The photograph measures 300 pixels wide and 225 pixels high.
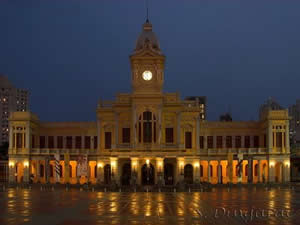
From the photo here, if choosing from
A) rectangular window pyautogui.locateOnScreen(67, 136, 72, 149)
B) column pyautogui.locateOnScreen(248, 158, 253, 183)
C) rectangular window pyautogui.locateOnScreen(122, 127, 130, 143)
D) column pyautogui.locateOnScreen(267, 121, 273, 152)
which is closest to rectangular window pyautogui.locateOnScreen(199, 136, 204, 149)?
column pyautogui.locateOnScreen(248, 158, 253, 183)

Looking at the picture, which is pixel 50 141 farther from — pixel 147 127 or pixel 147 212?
pixel 147 212

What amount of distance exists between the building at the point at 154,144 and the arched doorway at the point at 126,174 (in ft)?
0.50

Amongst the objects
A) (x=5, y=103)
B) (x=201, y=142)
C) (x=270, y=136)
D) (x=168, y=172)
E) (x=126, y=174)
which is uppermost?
(x=5, y=103)

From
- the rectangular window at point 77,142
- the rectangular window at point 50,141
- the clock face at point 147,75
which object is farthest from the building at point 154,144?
the rectangular window at point 50,141

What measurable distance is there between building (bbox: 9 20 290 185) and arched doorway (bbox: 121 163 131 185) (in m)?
0.15

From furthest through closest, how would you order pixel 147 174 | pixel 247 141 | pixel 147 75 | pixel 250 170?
1. pixel 247 141
2. pixel 147 75
3. pixel 250 170
4. pixel 147 174

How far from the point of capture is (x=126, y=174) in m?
85.7

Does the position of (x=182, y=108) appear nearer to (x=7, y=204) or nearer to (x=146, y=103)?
(x=146, y=103)

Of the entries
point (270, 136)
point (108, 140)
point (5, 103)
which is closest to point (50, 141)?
point (108, 140)

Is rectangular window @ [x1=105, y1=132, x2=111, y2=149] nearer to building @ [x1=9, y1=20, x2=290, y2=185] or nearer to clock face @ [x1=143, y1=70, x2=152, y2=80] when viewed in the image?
building @ [x1=9, y1=20, x2=290, y2=185]

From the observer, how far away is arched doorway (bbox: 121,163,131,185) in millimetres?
84875

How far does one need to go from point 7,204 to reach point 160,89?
42.6m

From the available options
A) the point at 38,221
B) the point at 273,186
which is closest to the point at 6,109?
the point at 273,186

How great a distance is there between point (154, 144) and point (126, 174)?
25.3 feet
